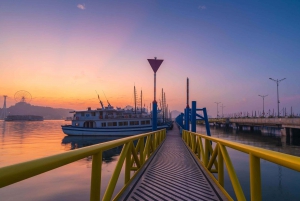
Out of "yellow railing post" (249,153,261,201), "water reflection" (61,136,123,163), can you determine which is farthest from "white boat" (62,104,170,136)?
"yellow railing post" (249,153,261,201)

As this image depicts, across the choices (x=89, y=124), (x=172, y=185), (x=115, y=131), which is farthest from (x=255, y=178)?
(x=89, y=124)

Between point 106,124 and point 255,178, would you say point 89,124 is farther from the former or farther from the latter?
point 255,178

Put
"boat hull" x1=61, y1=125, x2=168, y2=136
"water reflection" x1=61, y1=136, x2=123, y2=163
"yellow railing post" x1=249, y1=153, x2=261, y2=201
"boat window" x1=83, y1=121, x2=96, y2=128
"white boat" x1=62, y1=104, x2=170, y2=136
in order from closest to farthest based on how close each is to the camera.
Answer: "yellow railing post" x1=249, y1=153, x2=261, y2=201 → "water reflection" x1=61, y1=136, x2=123, y2=163 → "boat hull" x1=61, y1=125, x2=168, y2=136 → "white boat" x1=62, y1=104, x2=170, y2=136 → "boat window" x1=83, y1=121, x2=96, y2=128

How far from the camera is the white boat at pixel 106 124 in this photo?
39.5 m

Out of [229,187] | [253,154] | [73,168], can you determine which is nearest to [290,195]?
[229,187]

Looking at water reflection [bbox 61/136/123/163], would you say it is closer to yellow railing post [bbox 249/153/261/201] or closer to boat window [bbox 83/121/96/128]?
boat window [bbox 83/121/96/128]

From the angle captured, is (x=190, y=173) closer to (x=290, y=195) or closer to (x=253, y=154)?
(x=253, y=154)

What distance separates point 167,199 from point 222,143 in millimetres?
1704

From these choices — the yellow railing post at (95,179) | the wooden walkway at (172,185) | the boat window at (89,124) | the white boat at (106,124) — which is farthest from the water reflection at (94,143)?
the yellow railing post at (95,179)

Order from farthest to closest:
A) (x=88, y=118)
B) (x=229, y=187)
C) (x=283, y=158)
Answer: (x=88, y=118), (x=229, y=187), (x=283, y=158)

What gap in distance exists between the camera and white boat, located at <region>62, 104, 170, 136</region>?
3953 centimetres

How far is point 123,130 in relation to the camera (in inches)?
1545

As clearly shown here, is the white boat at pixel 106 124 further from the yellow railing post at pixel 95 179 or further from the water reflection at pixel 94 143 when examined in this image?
the yellow railing post at pixel 95 179

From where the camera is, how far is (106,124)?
40.7 meters
